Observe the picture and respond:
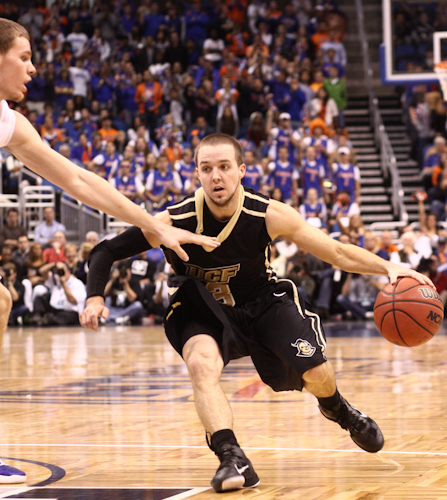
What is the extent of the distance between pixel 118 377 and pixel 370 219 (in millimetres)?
10842

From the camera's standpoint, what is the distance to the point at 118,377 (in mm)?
7902

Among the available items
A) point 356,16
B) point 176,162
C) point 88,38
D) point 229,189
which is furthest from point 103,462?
point 356,16

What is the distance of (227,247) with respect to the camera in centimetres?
443

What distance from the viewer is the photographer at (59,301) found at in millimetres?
14320

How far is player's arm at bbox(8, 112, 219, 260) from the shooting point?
380 centimetres

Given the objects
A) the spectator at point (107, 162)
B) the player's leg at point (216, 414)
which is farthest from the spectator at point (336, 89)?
the player's leg at point (216, 414)

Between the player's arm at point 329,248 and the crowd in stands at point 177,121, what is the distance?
9239 mm

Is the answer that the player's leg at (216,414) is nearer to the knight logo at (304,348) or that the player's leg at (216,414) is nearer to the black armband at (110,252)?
the knight logo at (304,348)

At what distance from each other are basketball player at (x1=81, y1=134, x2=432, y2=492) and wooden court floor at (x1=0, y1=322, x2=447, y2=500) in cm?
39

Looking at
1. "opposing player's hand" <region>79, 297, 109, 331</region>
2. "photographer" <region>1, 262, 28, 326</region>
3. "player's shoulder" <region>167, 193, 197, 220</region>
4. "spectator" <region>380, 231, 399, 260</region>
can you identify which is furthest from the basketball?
"photographer" <region>1, 262, 28, 326</region>

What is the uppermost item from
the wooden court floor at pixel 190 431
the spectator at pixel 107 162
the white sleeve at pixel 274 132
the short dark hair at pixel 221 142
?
the white sleeve at pixel 274 132

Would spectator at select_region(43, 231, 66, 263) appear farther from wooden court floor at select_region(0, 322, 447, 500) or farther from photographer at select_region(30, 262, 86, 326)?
wooden court floor at select_region(0, 322, 447, 500)

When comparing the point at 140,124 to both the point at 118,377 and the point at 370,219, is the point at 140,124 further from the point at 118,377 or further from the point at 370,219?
the point at 118,377

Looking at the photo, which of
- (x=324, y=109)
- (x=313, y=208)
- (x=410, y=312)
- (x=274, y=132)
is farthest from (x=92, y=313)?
(x=324, y=109)
